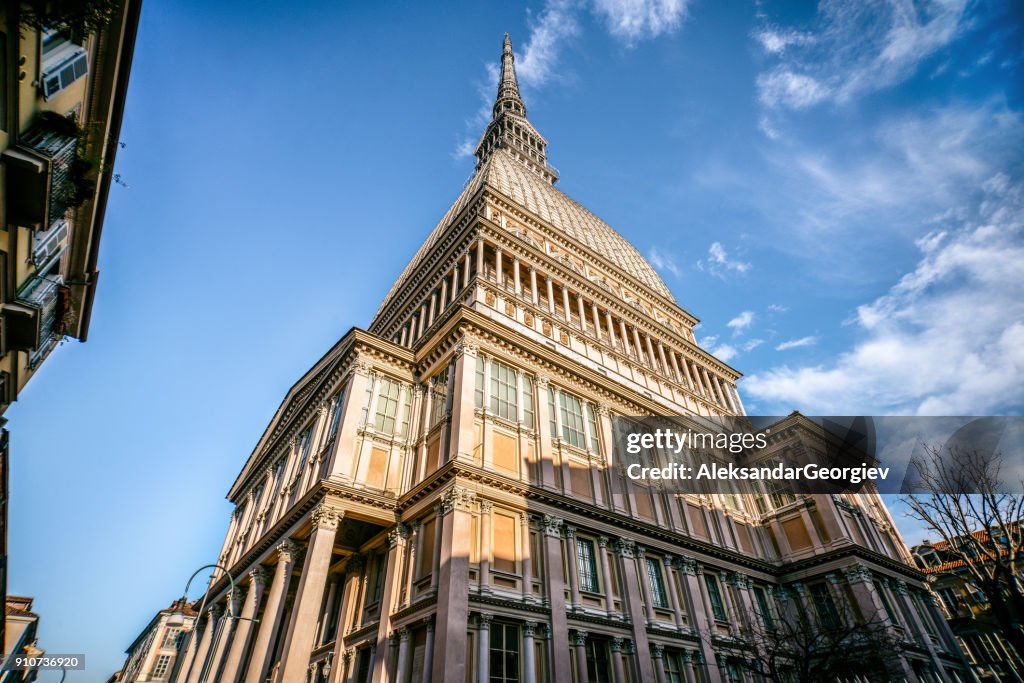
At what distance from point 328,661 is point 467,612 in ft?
31.4

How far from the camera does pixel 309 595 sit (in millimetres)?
18531

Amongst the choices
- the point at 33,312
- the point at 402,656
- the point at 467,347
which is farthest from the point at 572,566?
the point at 33,312

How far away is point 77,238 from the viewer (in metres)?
20.5

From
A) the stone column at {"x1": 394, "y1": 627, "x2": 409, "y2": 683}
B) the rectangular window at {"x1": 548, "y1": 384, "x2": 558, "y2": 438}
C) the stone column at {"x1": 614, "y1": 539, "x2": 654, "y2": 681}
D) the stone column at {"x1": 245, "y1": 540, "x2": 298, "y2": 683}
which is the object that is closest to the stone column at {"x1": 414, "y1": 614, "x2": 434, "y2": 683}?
the stone column at {"x1": 394, "y1": 627, "x2": 409, "y2": 683}

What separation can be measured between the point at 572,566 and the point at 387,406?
1190 centimetres

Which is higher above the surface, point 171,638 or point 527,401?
point 171,638

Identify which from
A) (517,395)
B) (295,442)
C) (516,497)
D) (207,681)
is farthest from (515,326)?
(207,681)

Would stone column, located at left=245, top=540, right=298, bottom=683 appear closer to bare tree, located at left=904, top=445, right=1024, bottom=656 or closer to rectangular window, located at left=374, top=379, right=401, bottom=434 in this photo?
rectangular window, located at left=374, top=379, right=401, bottom=434

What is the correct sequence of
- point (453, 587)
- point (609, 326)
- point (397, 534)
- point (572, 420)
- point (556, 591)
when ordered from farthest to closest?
point (609, 326) < point (572, 420) < point (397, 534) < point (556, 591) < point (453, 587)

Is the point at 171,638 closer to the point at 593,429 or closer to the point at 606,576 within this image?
the point at 593,429

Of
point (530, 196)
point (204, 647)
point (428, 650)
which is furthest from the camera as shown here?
point (530, 196)

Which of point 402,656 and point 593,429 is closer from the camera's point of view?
point 402,656

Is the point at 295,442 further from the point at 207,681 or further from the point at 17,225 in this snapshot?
the point at 17,225

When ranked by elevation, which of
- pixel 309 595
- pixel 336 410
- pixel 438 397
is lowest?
→ pixel 309 595
